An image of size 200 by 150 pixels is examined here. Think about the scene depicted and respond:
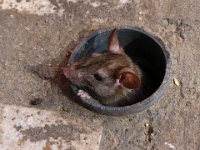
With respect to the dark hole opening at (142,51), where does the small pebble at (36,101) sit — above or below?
below

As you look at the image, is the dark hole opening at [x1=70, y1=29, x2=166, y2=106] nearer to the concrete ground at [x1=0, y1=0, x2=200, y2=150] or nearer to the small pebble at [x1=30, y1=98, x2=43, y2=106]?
the concrete ground at [x1=0, y1=0, x2=200, y2=150]

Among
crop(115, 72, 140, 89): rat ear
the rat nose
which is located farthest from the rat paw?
crop(115, 72, 140, 89): rat ear

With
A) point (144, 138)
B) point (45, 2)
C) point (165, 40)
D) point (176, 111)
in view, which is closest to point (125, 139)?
point (144, 138)

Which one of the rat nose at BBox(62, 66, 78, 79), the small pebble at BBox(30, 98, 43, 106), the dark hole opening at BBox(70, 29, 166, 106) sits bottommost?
the small pebble at BBox(30, 98, 43, 106)

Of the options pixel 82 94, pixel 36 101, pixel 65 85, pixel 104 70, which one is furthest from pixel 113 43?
pixel 36 101

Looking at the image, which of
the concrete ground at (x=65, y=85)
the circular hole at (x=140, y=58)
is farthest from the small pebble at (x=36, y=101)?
the circular hole at (x=140, y=58)

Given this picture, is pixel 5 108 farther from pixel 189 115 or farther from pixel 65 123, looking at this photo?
pixel 189 115

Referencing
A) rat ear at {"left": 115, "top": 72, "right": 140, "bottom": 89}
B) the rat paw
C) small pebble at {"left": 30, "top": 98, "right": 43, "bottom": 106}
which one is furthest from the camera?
small pebble at {"left": 30, "top": 98, "right": 43, "bottom": 106}

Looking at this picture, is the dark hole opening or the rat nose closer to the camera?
the rat nose

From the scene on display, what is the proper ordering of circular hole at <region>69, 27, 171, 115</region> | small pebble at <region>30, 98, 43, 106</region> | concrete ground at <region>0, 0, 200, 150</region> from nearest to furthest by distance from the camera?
circular hole at <region>69, 27, 171, 115</region>
concrete ground at <region>0, 0, 200, 150</region>
small pebble at <region>30, 98, 43, 106</region>

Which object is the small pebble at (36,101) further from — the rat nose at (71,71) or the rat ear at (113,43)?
the rat ear at (113,43)

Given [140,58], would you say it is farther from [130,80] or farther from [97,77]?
[130,80]
